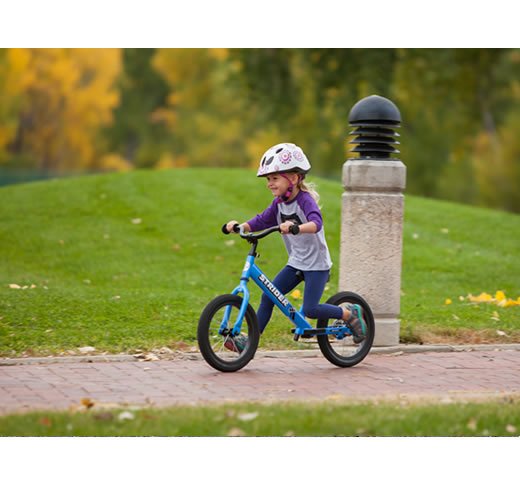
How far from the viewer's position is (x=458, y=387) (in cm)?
691

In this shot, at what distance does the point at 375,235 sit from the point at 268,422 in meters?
3.25

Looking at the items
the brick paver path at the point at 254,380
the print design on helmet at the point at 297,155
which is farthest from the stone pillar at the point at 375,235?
the print design on helmet at the point at 297,155

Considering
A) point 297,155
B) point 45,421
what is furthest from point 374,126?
point 45,421

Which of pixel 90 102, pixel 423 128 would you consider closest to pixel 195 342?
pixel 423 128

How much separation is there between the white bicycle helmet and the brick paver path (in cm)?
159

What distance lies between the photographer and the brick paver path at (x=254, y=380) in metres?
6.39

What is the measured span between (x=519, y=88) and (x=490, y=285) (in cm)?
2958

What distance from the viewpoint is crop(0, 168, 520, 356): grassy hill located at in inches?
356

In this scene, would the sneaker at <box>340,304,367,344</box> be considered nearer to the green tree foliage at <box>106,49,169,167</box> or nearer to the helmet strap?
the helmet strap

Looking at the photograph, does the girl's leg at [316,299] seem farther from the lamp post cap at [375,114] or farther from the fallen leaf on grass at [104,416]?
the fallen leaf on grass at [104,416]

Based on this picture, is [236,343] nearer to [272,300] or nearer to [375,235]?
[272,300]

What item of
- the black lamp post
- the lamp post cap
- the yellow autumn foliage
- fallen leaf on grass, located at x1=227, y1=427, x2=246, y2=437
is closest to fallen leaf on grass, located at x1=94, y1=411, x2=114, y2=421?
fallen leaf on grass, located at x1=227, y1=427, x2=246, y2=437

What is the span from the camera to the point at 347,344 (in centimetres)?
783

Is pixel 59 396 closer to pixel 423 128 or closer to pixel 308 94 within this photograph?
pixel 308 94
